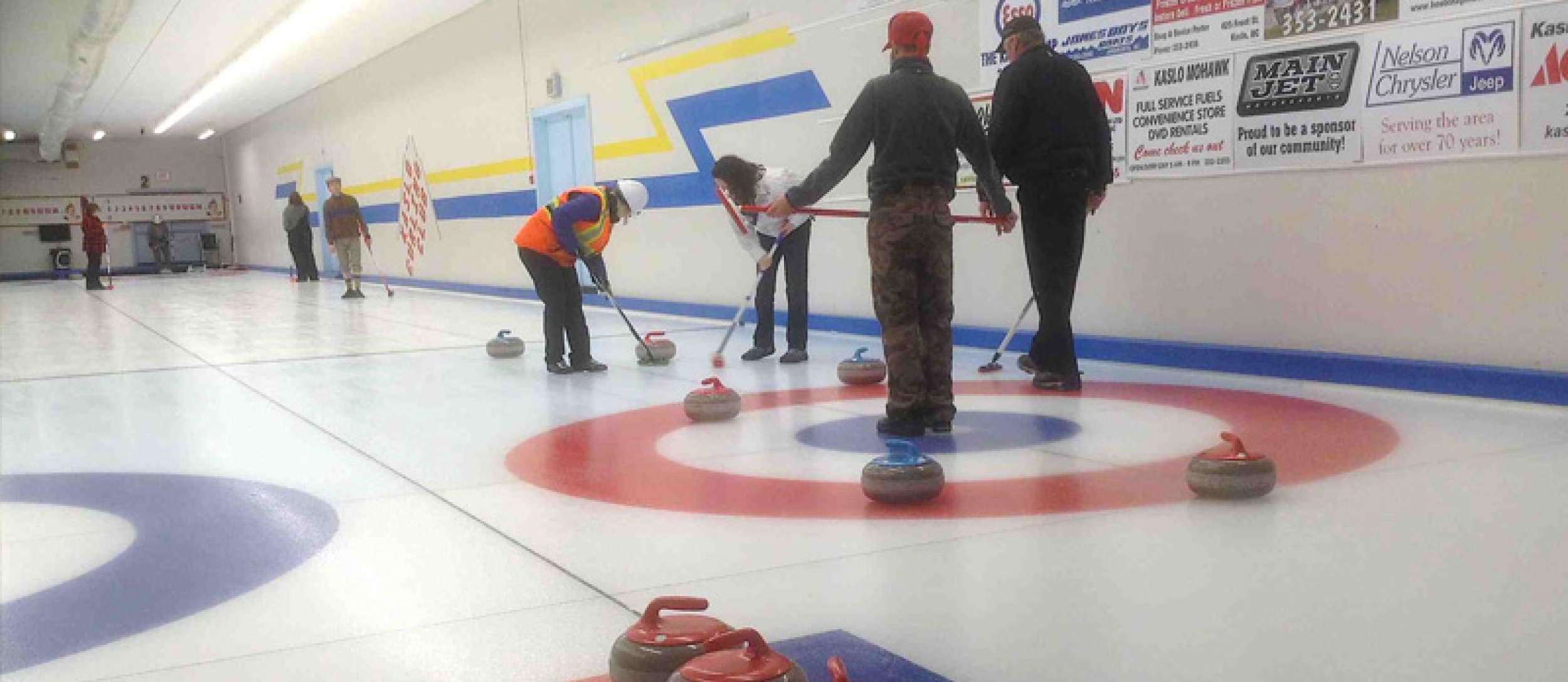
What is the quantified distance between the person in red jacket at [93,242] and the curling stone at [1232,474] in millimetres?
20536

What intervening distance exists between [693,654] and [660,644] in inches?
2.2

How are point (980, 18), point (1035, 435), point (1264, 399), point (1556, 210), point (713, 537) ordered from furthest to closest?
point (980, 18) → point (1264, 399) → point (1556, 210) → point (1035, 435) → point (713, 537)

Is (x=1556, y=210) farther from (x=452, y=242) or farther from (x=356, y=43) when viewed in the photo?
(x=356, y=43)

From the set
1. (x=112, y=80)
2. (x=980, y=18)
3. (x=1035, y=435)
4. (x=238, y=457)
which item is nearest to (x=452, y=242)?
(x=112, y=80)

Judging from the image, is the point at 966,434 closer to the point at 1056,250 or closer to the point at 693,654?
the point at 1056,250

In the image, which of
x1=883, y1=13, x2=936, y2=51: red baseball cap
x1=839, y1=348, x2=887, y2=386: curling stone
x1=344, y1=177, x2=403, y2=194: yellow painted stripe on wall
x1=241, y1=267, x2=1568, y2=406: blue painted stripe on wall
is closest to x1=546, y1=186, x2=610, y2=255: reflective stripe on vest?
x1=839, y1=348, x2=887, y2=386: curling stone

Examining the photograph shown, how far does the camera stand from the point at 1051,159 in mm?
5254

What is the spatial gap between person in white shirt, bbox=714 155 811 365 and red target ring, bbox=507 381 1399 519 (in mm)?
1806

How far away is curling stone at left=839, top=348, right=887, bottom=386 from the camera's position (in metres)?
5.78

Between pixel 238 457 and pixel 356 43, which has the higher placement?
pixel 356 43

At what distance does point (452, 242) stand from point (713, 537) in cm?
1361

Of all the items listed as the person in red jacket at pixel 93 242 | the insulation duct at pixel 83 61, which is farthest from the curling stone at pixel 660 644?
the person in red jacket at pixel 93 242

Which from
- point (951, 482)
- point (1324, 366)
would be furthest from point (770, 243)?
point (951, 482)

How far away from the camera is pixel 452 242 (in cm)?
1594
